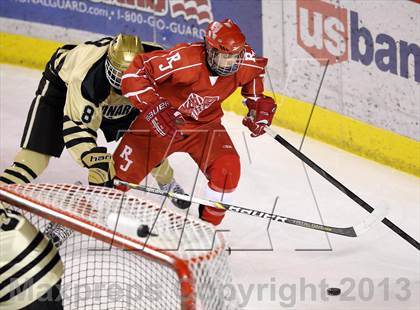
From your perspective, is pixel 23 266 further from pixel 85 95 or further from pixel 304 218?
pixel 304 218

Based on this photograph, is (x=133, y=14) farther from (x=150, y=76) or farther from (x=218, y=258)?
(x=218, y=258)

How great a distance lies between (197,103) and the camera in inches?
149

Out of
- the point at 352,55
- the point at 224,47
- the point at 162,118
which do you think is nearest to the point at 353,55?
the point at 352,55

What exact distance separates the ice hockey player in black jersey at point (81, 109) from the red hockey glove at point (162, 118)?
0.55 ft

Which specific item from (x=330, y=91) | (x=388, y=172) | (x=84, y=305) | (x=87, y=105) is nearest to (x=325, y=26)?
(x=330, y=91)

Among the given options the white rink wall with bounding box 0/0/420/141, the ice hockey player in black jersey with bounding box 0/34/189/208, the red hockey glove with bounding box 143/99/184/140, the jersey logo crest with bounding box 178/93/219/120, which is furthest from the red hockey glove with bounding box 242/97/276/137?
the white rink wall with bounding box 0/0/420/141

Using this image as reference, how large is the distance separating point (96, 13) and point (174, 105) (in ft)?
6.48

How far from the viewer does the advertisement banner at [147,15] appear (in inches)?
202

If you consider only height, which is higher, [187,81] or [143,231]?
[187,81]

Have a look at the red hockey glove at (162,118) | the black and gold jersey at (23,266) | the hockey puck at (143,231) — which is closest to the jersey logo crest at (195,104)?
the red hockey glove at (162,118)

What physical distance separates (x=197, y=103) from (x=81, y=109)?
45cm

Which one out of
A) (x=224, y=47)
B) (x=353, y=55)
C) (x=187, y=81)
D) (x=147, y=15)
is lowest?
(x=187, y=81)

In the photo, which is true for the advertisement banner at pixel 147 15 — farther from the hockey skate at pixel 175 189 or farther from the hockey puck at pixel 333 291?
the hockey puck at pixel 333 291

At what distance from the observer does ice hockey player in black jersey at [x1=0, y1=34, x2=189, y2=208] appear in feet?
11.9
